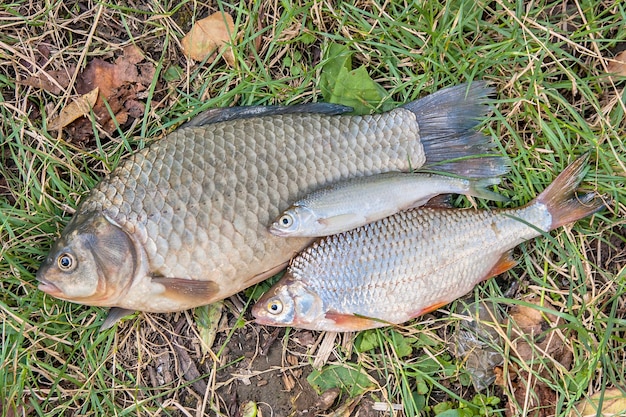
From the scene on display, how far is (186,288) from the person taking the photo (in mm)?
2785

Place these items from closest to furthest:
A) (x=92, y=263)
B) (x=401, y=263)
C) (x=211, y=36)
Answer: (x=92, y=263) < (x=401, y=263) < (x=211, y=36)

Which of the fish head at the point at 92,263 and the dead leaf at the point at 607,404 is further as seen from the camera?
the dead leaf at the point at 607,404

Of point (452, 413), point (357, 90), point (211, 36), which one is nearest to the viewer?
point (452, 413)

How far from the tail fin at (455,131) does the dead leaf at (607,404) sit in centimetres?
130

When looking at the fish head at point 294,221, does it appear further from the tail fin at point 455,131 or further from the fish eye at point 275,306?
the tail fin at point 455,131

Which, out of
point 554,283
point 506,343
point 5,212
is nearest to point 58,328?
point 5,212

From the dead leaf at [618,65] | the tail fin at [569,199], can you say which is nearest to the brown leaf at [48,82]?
the tail fin at [569,199]

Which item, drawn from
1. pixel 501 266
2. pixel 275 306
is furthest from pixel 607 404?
pixel 275 306

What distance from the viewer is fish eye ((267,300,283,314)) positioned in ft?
9.56

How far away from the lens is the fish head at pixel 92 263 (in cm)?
273

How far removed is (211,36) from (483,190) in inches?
70.4

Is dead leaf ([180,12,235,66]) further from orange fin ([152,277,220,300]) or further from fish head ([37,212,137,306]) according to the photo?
orange fin ([152,277,220,300])

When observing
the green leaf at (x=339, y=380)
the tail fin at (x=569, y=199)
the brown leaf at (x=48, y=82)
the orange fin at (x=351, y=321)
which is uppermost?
the tail fin at (x=569, y=199)

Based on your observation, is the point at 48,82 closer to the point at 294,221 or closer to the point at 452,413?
the point at 294,221
